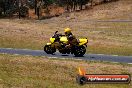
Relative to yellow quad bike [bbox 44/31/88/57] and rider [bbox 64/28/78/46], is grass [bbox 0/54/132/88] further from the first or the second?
rider [bbox 64/28/78/46]

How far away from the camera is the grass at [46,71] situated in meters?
18.2

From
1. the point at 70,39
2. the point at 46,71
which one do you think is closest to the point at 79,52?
the point at 70,39

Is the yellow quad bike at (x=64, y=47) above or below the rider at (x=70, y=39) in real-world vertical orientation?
below

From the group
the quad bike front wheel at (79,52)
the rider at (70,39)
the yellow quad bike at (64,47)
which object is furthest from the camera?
the rider at (70,39)

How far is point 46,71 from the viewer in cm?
2105

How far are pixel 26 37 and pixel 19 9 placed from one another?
5901 centimetres

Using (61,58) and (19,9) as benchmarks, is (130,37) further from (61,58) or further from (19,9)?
(19,9)

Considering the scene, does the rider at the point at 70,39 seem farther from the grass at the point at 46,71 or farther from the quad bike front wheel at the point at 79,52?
the grass at the point at 46,71

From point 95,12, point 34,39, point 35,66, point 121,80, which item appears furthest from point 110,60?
point 95,12

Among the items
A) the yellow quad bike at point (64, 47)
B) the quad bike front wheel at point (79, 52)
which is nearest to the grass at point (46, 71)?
the quad bike front wheel at point (79, 52)

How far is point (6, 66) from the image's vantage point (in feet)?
70.9

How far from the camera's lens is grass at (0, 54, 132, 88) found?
717 inches

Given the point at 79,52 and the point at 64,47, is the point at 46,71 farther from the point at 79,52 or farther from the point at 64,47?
the point at 64,47

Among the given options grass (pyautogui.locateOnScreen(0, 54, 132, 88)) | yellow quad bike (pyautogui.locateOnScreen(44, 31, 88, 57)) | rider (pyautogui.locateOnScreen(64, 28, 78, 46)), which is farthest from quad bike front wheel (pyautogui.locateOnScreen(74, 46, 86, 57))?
grass (pyautogui.locateOnScreen(0, 54, 132, 88))
